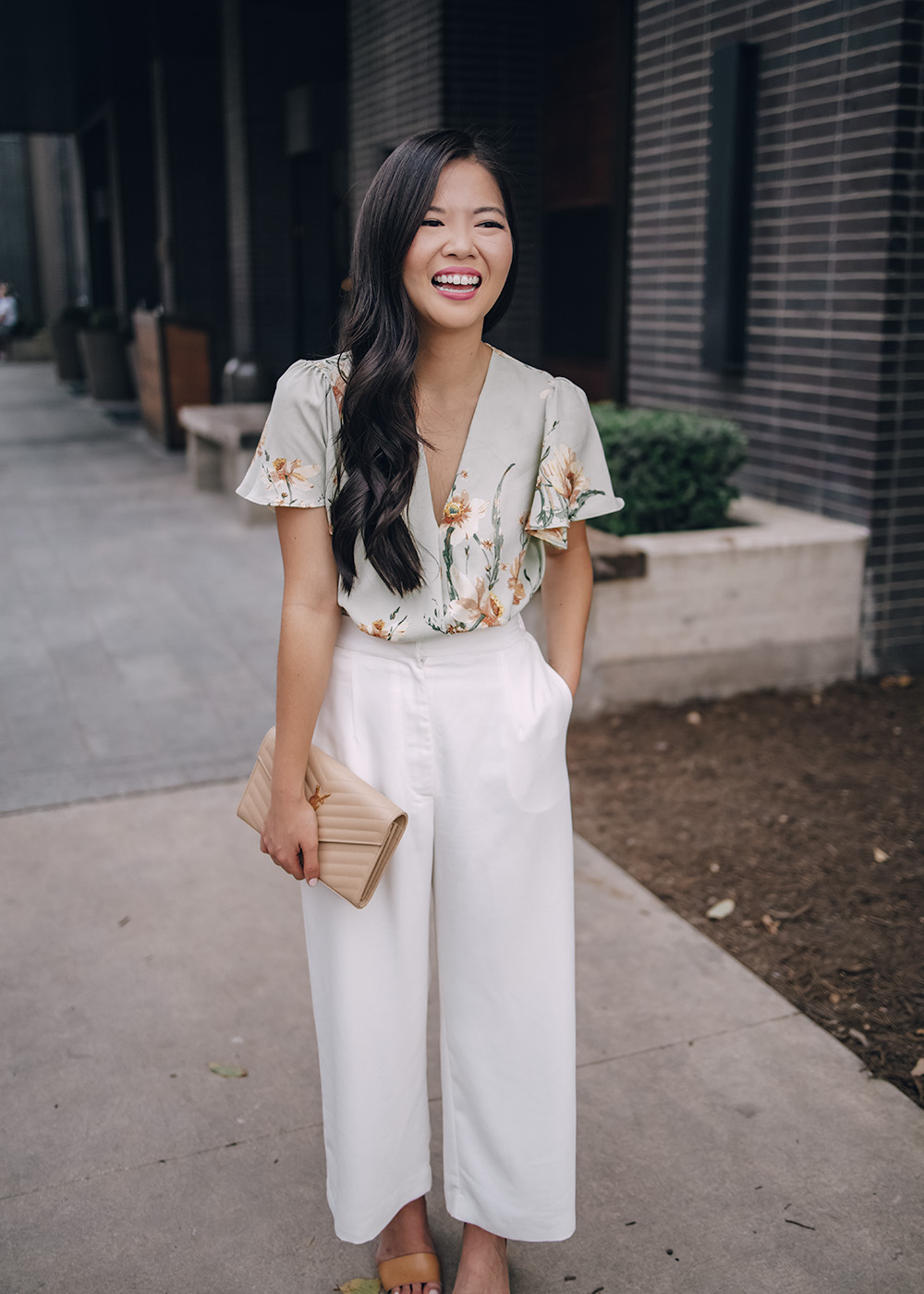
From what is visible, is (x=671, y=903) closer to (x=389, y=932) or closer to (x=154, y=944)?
(x=154, y=944)

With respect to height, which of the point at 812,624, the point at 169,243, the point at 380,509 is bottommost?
the point at 812,624

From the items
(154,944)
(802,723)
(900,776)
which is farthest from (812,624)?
(154,944)

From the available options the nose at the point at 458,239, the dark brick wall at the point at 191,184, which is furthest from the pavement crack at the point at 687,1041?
the dark brick wall at the point at 191,184

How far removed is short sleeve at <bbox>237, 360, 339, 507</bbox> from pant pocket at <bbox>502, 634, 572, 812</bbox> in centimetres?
45

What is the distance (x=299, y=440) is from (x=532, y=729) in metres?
0.61

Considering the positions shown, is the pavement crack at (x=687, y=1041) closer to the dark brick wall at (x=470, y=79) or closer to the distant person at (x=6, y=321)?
the dark brick wall at (x=470, y=79)

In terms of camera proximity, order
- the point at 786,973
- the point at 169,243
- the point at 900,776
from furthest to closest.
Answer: the point at 169,243
the point at 900,776
the point at 786,973

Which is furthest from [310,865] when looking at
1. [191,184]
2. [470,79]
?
[191,184]

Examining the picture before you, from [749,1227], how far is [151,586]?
5722 millimetres

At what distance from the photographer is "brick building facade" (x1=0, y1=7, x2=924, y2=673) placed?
515 centimetres

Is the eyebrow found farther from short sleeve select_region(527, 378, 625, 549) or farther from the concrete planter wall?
the concrete planter wall

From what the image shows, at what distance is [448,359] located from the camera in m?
1.90

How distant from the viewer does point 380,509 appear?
183 cm

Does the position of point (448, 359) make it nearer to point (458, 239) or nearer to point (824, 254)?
point (458, 239)
